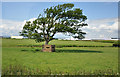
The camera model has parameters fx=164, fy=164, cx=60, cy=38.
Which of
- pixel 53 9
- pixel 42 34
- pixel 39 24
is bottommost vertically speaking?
pixel 42 34

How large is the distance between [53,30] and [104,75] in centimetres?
1639

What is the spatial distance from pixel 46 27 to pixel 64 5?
4.17 m

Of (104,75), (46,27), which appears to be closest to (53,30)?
(46,27)

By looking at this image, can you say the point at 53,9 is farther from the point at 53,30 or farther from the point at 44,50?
the point at 44,50

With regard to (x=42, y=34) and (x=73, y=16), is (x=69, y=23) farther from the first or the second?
(x=42, y=34)

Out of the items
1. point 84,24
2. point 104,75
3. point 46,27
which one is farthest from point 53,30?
point 104,75

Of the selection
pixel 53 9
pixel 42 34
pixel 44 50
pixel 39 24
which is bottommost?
pixel 44 50

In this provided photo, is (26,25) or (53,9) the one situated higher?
(53,9)

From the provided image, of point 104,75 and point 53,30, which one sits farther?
point 53,30

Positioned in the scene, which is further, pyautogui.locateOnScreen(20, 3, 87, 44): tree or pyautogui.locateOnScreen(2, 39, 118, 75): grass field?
pyautogui.locateOnScreen(20, 3, 87, 44): tree

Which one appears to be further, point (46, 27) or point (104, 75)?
point (46, 27)

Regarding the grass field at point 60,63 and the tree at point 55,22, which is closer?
the grass field at point 60,63

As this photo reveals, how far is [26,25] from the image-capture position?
81.8ft

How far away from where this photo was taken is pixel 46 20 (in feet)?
78.1
